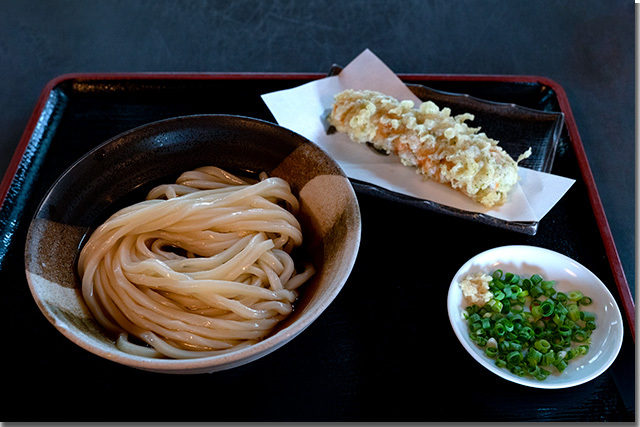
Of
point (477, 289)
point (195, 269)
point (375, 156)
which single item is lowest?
point (477, 289)

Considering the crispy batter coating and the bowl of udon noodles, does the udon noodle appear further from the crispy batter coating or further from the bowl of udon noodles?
the crispy batter coating

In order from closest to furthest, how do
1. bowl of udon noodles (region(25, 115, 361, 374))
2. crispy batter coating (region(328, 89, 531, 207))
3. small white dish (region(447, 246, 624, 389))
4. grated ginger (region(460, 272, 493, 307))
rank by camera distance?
bowl of udon noodles (region(25, 115, 361, 374)), small white dish (region(447, 246, 624, 389)), grated ginger (region(460, 272, 493, 307)), crispy batter coating (region(328, 89, 531, 207))

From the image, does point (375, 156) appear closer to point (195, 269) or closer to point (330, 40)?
point (195, 269)

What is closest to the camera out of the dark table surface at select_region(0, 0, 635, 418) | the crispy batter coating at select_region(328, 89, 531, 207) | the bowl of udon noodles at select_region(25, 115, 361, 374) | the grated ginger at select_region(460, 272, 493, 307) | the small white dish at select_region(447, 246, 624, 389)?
the bowl of udon noodles at select_region(25, 115, 361, 374)

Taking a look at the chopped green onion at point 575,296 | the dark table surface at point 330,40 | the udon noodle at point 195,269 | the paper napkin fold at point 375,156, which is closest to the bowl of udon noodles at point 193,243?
the udon noodle at point 195,269

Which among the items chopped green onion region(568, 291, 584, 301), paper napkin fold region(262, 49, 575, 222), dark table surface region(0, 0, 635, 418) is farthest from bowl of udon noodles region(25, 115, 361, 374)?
dark table surface region(0, 0, 635, 418)

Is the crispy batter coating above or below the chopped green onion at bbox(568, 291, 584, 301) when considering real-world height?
above

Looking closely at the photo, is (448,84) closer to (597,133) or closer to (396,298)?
(597,133)

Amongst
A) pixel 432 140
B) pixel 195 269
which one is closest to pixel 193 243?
pixel 195 269
